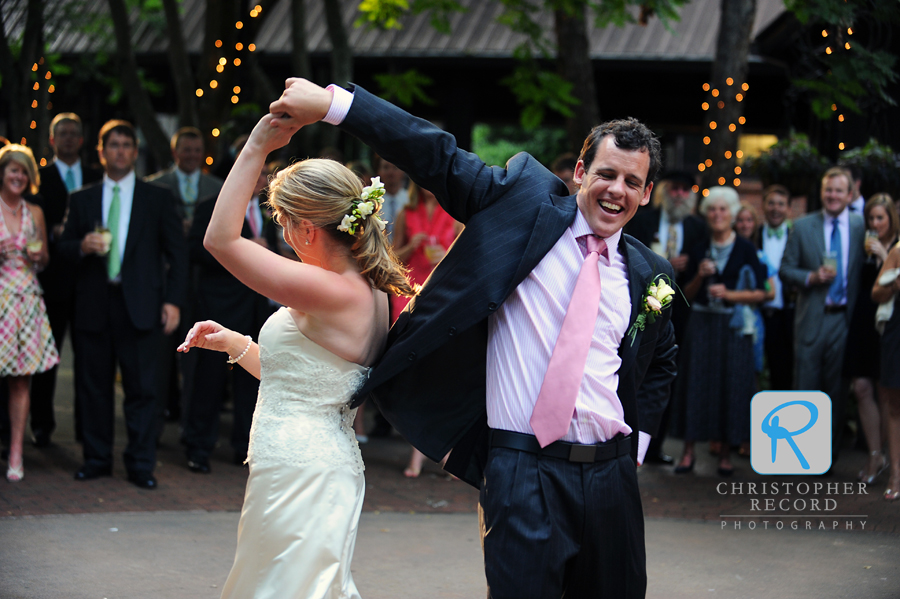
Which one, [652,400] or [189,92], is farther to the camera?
[189,92]

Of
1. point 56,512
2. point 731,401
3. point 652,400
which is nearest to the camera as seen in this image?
point 652,400

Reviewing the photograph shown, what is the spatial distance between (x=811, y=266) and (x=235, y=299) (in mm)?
4578

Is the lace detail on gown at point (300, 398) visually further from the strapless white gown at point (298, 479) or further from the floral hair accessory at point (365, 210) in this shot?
the floral hair accessory at point (365, 210)

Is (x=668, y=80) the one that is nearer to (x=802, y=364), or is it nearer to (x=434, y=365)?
(x=802, y=364)

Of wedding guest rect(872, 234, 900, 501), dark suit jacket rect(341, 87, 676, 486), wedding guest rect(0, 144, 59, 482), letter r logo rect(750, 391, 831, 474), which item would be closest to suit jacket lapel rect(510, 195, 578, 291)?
dark suit jacket rect(341, 87, 676, 486)

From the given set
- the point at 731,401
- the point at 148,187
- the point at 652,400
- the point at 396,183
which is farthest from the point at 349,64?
the point at 652,400

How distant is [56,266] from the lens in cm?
717

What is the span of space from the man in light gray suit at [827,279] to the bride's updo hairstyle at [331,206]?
17.1 ft

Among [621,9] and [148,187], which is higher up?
[621,9]

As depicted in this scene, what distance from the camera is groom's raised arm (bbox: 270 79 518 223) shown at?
2.54 meters

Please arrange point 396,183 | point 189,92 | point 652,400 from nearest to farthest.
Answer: point 652,400, point 396,183, point 189,92

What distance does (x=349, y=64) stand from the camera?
1130cm

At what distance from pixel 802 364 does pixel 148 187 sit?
17.2 ft

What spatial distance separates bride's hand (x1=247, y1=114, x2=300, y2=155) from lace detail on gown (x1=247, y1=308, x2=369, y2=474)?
2.10 ft
